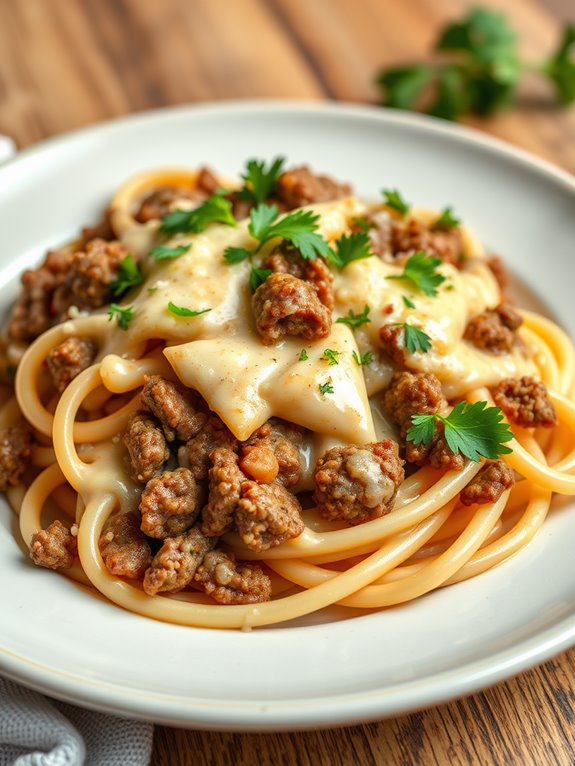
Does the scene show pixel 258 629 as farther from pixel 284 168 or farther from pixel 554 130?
pixel 554 130

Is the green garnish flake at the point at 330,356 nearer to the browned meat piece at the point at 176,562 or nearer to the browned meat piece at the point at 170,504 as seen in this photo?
the browned meat piece at the point at 170,504

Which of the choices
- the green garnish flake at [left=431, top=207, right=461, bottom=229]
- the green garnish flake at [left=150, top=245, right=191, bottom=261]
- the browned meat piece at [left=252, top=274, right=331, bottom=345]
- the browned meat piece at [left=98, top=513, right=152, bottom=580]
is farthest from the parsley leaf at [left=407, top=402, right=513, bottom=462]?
the green garnish flake at [left=431, top=207, right=461, bottom=229]

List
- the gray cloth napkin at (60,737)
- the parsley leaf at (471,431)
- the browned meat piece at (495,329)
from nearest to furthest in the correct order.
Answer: the gray cloth napkin at (60,737) < the parsley leaf at (471,431) < the browned meat piece at (495,329)

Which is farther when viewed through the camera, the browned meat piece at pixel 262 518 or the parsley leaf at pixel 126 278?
the parsley leaf at pixel 126 278

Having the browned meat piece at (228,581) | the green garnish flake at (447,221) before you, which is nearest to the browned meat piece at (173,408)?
the browned meat piece at (228,581)

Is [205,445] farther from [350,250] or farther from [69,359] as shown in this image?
[350,250]

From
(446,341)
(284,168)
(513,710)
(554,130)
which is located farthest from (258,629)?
(554,130)
